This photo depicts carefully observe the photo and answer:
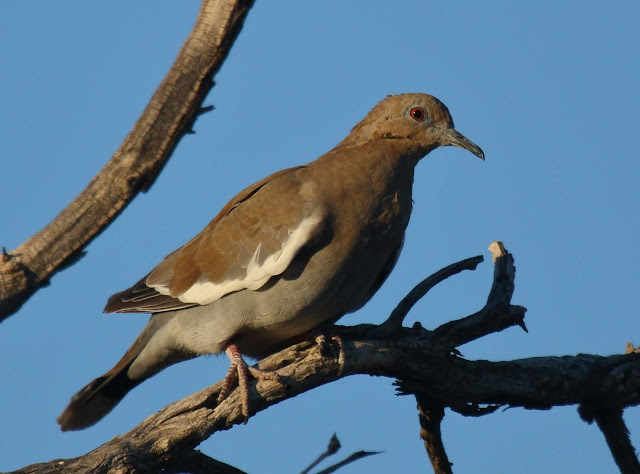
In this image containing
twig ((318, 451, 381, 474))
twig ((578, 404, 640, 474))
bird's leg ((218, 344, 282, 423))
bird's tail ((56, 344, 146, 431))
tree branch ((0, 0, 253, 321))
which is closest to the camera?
tree branch ((0, 0, 253, 321))

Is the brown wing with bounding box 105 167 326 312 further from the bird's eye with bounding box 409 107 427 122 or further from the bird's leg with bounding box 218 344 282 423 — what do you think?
the bird's eye with bounding box 409 107 427 122

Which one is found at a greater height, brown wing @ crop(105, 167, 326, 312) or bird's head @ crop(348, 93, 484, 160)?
bird's head @ crop(348, 93, 484, 160)

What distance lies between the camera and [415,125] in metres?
5.77

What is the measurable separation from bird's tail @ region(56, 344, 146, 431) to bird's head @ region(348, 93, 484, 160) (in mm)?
2155

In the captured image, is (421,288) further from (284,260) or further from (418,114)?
(418,114)

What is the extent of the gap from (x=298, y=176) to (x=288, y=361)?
1.27 metres

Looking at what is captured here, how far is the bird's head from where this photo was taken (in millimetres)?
5758

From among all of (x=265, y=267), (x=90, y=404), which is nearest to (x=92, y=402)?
(x=90, y=404)

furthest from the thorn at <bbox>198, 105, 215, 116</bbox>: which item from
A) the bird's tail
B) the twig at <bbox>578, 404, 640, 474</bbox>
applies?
the twig at <bbox>578, 404, 640, 474</bbox>

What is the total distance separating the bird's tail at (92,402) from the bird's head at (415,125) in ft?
7.07

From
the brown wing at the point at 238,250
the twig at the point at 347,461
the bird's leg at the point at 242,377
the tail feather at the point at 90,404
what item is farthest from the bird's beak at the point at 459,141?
the tail feather at the point at 90,404

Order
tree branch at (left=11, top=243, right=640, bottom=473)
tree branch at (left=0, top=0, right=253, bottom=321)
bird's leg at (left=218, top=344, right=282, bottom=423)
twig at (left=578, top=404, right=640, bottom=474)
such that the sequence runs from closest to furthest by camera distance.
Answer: tree branch at (left=0, top=0, right=253, bottom=321) < tree branch at (left=11, top=243, right=640, bottom=473) < bird's leg at (left=218, top=344, right=282, bottom=423) < twig at (left=578, top=404, right=640, bottom=474)

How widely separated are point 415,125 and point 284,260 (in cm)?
145

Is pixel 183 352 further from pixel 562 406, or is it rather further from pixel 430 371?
pixel 562 406
